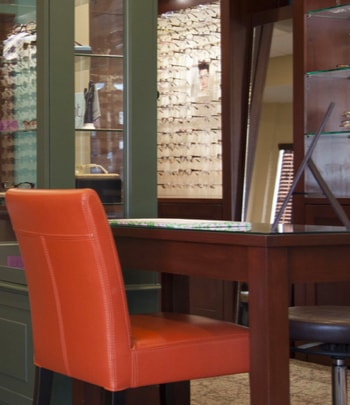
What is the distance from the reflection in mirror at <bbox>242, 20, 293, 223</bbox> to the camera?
577 centimetres

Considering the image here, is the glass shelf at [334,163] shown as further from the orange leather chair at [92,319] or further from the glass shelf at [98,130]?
the orange leather chair at [92,319]

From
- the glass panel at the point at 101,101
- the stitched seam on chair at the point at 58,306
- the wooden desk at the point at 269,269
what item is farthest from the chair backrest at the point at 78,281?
the glass panel at the point at 101,101

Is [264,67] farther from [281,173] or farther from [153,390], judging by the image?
[153,390]

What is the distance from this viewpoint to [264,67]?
590 cm

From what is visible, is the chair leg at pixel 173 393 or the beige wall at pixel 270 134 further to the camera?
the beige wall at pixel 270 134

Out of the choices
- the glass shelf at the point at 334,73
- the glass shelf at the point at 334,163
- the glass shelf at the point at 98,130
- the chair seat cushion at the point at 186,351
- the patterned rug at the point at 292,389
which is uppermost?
the glass shelf at the point at 334,73

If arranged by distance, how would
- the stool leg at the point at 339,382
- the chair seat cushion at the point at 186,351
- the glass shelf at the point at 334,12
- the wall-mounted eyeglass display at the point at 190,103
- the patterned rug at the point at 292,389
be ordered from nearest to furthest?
the chair seat cushion at the point at 186,351 < the stool leg at the point at 339,382 < the patterned rug at the point at 292,389 < the glass shelf at the point at 334,12 < the wall-mounted eyeglass display at the point at 190,103

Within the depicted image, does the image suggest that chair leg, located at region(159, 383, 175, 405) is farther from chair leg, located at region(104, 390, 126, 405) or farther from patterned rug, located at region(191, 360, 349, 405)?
patterned rug, located at region(191, 360, 349, 405)

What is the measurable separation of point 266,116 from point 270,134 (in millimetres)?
128

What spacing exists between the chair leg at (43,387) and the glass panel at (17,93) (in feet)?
3.63

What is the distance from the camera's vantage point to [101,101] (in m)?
3.93

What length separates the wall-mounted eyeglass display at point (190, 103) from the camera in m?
6.18

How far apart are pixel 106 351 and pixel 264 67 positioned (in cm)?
360

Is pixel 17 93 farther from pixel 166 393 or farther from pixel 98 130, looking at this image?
pixel 166 393
